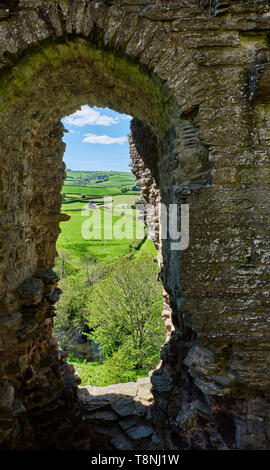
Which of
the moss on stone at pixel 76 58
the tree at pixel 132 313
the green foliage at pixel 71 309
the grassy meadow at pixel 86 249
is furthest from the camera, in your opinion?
the grassy meadow at pixel 86 249

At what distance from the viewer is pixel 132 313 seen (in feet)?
49.5

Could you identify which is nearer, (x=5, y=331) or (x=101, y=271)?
(x=5, y=331)

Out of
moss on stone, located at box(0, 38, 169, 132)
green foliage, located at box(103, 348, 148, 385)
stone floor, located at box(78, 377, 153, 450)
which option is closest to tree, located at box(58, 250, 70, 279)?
green foliage, located at box(103, 348, 148, 385)

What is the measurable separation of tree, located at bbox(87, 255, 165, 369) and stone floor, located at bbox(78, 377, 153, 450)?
27.5 ft

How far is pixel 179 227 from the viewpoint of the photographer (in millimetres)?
2834

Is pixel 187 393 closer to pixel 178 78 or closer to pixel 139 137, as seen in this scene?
pixel 178 78

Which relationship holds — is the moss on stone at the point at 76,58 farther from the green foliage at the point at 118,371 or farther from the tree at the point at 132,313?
the tree at the point at 132,313

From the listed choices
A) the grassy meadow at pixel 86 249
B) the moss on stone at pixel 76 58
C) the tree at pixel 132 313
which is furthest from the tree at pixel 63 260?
the moss on stone at pixel 76 58

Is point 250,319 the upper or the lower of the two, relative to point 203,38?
lower

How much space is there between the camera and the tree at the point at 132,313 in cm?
1451

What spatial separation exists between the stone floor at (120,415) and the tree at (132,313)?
837 cm

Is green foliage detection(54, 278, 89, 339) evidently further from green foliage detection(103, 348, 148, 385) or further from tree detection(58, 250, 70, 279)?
green foliage detection(103, 348, 148, 385)

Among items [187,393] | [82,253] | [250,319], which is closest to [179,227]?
[250,319]
